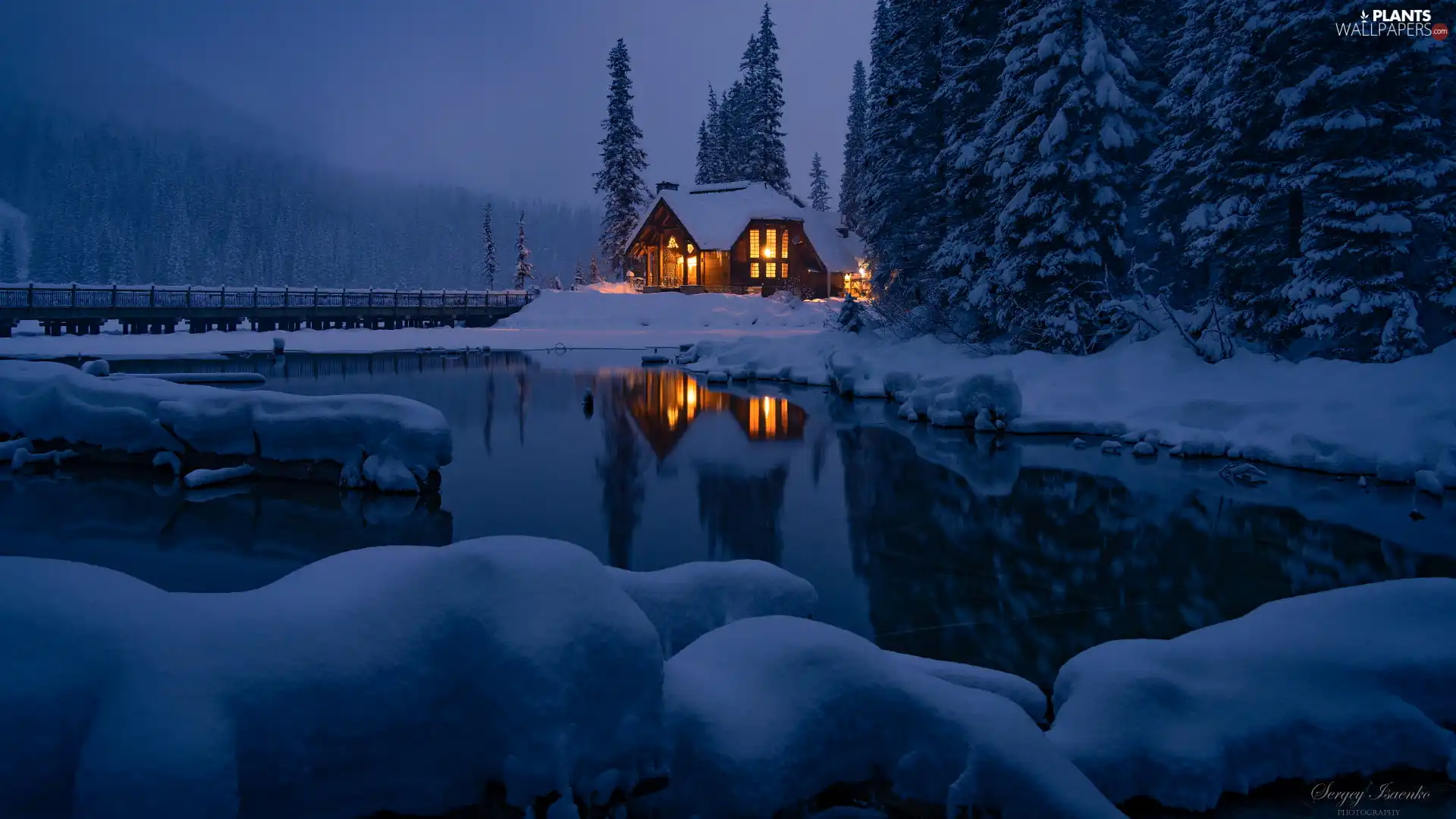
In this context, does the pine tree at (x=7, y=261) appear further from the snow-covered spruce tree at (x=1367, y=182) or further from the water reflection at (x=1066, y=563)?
the snow-covered spruce tree at (x=1367, y=182)

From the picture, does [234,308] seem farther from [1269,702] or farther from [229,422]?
[1269,702]

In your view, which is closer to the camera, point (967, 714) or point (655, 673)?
point (655, 673)

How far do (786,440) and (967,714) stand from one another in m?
13.4

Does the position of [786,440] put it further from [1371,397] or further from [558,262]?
[558,262]

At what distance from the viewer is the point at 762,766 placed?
396cm

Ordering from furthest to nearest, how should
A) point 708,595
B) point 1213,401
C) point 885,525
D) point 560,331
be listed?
point 560,331 → point 1213,401 → point 885,525 → point 708,595

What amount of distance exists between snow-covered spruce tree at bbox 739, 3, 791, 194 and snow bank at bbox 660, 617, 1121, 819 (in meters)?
63.3

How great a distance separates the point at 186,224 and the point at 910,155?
96.1 m

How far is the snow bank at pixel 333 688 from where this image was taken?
2.89 meters

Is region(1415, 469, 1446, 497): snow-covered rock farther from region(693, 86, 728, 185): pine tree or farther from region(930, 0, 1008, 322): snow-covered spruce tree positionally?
region(693, 86, 728, 185): pine tree

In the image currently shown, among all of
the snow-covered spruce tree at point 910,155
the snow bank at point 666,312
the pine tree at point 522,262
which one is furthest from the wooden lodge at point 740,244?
the snow-covered spruce tree at point 910,155

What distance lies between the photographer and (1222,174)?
878 inches

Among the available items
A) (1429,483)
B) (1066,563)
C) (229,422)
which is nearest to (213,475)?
(229,422)

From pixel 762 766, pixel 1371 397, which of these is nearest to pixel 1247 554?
pixel 1371 397
